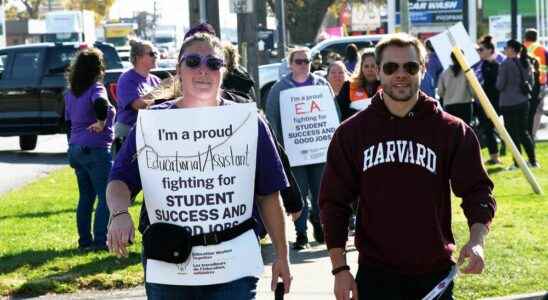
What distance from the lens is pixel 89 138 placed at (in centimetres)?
1027

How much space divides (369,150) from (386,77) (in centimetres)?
31

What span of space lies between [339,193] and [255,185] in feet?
1.12

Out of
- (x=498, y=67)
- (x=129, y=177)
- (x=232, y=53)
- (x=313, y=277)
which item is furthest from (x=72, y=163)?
(x=498, y=67)

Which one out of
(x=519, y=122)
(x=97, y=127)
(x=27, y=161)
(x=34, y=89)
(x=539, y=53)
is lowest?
(x=27, y=161)

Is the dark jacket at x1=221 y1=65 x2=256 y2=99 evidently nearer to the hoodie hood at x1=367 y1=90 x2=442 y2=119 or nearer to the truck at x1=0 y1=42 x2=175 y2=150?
the hoodie hood at x1=367 y1=90 x2=442 y2=119

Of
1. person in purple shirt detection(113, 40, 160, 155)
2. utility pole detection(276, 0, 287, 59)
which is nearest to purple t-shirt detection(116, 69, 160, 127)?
person in purple shirt detection(113, 40, 160, 155)

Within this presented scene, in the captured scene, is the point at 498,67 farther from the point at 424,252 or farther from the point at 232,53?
the point at 424,252

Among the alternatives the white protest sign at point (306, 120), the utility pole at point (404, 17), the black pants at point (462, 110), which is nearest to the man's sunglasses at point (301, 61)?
the white protest sign at point (306, 120)

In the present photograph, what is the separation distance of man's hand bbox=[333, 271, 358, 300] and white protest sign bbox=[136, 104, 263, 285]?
0.31 metres

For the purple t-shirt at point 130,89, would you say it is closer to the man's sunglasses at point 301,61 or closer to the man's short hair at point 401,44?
the man's sunglasses at point 301,61

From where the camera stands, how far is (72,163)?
1040cm

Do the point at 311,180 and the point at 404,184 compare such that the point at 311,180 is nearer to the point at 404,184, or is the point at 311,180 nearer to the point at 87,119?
the point at 87,119

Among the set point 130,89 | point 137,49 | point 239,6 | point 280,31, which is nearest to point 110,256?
point 130,89

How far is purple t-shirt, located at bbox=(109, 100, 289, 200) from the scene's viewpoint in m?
4.80
